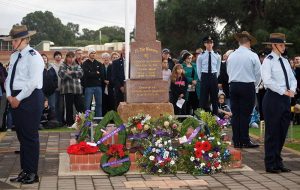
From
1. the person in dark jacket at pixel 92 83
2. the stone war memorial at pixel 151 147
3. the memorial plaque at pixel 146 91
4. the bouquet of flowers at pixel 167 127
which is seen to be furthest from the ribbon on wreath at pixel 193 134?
the person in dark jacket at pixel 92 83

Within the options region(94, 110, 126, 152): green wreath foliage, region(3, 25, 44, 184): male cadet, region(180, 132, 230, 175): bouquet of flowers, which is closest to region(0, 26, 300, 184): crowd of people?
region(3, 25, 44, 184): male cadet

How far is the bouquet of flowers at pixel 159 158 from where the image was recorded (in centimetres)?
900

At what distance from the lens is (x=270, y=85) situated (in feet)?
30.1

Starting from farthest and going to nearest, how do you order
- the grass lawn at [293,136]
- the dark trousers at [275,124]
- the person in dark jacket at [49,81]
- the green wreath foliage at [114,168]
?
the person in dark jacket at [49,81] → the grass lawn at [293,136] → the dark trousers at [275,124] → the green wreath foliage at [114,168]

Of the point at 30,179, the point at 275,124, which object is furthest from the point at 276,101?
→ the point at 30,179

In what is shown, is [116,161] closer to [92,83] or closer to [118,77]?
[118,77]

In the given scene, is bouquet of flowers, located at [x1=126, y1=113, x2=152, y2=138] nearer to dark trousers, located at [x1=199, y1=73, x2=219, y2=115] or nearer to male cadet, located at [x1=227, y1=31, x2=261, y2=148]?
male cadet, located at [x1=227, y1=31, x2=261, y2=148]

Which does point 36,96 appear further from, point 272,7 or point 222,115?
point 272,7

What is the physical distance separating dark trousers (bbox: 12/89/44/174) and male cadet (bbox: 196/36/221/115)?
238 inches

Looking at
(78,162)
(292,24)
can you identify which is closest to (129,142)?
(78,162)

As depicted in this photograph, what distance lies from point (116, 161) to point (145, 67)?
2.69 metres

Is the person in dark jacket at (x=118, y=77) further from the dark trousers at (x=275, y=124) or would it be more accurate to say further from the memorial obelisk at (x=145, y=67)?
the dark trousers at (x=275, y=124)

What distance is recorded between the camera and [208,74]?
1395cm

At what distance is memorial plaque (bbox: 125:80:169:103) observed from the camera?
36.7 ft
